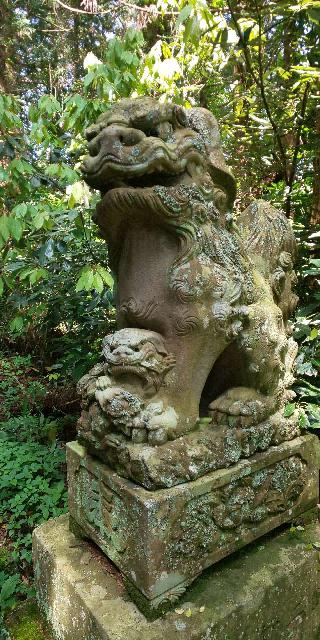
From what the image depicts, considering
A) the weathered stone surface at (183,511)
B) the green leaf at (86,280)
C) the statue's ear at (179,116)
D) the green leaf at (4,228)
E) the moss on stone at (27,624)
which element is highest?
the statue's ear at (179,116)

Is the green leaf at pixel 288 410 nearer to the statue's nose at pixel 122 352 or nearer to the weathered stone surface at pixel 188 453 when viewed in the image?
the weathered stone surface at pixel 188 453

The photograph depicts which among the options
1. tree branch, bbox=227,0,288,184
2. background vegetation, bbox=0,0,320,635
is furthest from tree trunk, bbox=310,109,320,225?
tree branch, bbox=227,0,288,184

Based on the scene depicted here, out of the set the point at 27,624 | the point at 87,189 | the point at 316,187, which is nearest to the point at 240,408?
the point at 27,624

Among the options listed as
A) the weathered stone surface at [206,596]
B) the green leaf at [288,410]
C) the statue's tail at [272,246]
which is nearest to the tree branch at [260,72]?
the statue's tail at [272,246]

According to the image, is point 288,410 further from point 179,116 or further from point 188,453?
point 179,116

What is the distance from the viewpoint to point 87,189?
2.38m

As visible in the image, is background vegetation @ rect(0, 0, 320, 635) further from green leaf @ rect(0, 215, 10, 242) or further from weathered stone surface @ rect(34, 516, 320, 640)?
weathered stone surface @ rect(34, 516, 320, 640)

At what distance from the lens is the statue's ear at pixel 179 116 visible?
1.40 m

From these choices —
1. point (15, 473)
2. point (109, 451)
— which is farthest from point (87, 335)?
point (109, 451)

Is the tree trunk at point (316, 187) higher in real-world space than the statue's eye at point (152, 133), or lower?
higher

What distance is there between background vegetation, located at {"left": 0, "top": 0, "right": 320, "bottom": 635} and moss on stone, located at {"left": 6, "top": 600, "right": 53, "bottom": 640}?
25 centimetres

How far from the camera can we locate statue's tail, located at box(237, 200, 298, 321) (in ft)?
6.10

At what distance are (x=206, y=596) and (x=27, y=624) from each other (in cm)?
77

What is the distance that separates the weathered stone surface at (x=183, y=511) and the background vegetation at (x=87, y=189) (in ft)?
1.15
